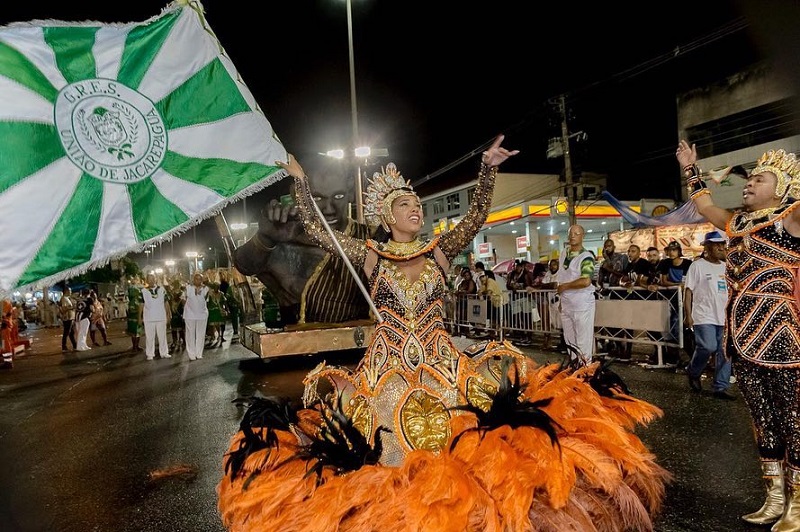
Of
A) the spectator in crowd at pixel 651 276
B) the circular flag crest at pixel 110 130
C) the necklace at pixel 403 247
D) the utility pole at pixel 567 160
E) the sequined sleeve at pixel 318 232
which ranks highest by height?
the utility pole at pixel 567 160

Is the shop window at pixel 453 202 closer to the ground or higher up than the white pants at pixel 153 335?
higher up

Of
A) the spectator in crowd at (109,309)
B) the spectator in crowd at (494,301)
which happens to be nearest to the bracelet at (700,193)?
the spectator in crowd at (494,301)

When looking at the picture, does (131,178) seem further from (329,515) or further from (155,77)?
(329,515)

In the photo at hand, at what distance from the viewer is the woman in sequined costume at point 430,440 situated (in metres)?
2.01

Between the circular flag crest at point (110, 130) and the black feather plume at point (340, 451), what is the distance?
2077 millimetres

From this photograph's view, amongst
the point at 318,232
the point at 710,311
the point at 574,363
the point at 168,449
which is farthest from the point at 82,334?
the point at 710,311

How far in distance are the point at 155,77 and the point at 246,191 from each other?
94cm

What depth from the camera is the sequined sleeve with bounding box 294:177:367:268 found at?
3.14 metres

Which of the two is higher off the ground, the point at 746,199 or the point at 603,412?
the point at 746,199

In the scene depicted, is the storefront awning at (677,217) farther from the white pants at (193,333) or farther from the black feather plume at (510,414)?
the black feather plume at (510,414)

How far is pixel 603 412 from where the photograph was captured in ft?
8.32

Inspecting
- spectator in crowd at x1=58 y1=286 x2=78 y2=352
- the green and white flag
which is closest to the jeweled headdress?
the green and white flag

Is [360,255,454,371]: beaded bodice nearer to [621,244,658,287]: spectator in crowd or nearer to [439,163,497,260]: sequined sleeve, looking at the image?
[439,163,497,260]: sequined sleeve

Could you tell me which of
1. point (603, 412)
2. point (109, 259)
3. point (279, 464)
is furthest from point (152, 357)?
point (603, 412)
